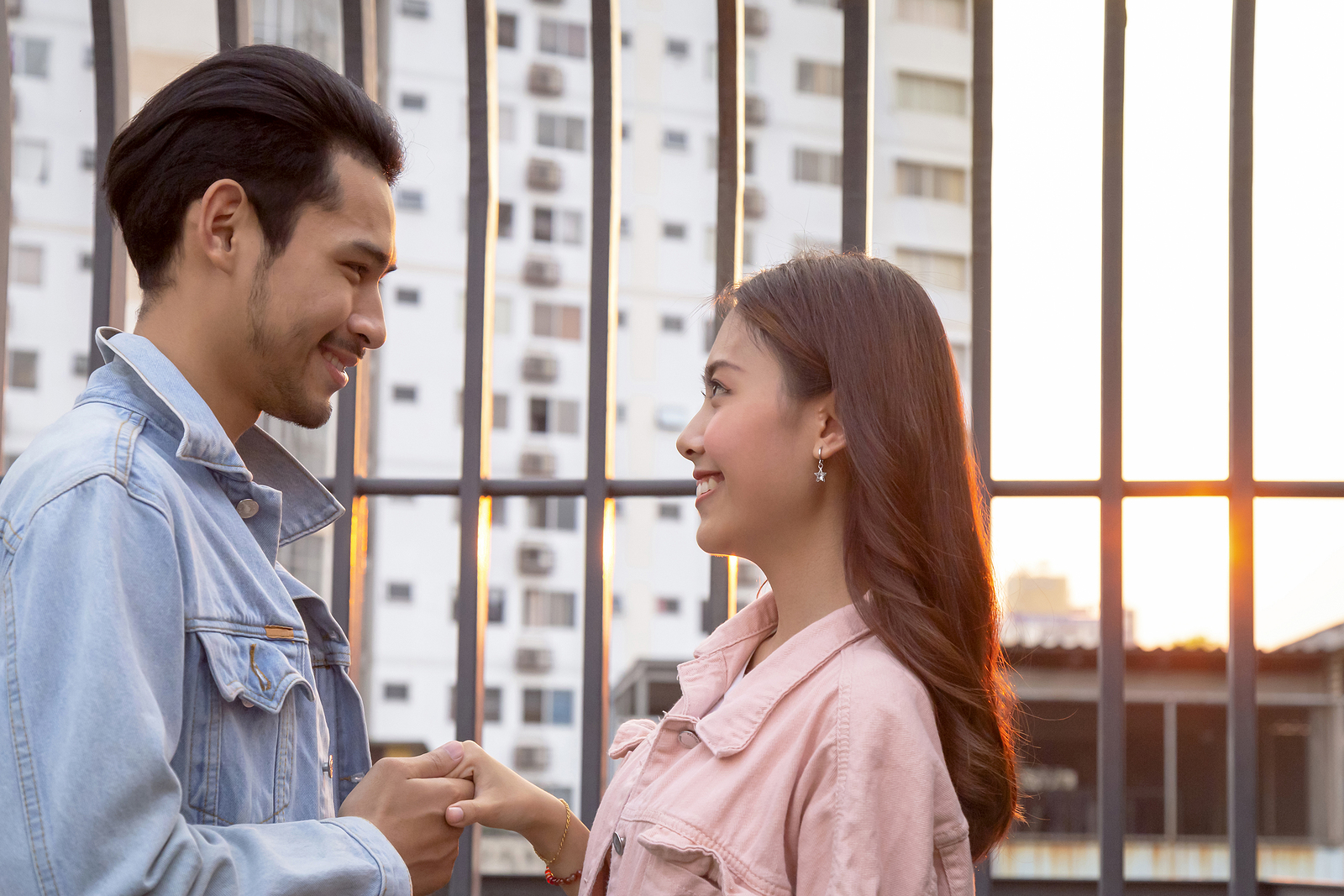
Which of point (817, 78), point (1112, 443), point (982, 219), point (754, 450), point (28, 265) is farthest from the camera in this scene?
point (817, 78)

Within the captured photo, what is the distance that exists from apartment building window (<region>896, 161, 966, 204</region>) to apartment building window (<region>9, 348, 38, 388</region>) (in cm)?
4452

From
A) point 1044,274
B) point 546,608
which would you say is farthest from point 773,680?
point 546,608

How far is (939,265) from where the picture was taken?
6631cm

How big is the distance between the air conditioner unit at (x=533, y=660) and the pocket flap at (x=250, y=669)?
63798 mm

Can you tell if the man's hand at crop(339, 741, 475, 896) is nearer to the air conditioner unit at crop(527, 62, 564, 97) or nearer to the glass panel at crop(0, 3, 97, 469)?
the glass panel at crop(0, 3, 97, 469)

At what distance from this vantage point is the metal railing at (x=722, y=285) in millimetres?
2949

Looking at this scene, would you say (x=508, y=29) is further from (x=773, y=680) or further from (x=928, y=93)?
(x=773, y=680)

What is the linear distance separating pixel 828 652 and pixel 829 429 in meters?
0.30

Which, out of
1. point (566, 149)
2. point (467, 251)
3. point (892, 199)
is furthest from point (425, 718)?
point (467, 251)

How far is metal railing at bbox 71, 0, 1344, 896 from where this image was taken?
9.68ft

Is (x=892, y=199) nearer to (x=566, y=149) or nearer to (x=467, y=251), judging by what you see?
(x=566, y=149)

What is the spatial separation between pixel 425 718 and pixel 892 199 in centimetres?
3724

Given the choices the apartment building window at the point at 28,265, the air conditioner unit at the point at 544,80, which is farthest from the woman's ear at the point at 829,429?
the air conditioner unit at the point at 544,80

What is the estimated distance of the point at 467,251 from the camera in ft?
10.7
